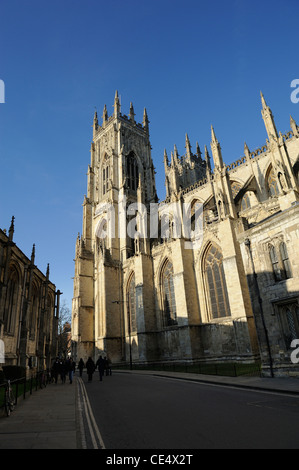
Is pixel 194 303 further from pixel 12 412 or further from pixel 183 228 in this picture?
pixel 12 412

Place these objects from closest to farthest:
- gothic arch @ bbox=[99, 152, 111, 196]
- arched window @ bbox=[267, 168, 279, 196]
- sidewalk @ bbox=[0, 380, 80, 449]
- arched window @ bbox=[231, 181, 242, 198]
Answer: sidewalk @ bbox=[0, 380, 80, 449]
arched window @ bbox=[267, 168, 279, 196]
arched window @ bbox=[231, 181, 242, 198]
gothic arch @ bbox=[99, 152, 111, 196]

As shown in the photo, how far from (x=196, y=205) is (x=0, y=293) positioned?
24.2m

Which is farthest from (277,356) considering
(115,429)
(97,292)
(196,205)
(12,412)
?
(97,292)

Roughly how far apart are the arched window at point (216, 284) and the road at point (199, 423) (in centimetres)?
1638

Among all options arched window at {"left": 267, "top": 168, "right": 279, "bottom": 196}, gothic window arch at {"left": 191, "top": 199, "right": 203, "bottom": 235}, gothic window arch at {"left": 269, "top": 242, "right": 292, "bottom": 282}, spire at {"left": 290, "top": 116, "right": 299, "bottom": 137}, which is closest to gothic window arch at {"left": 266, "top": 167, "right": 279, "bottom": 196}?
arched window at {"left": 267, "top": 168, "right": 279, "bottom": 196}

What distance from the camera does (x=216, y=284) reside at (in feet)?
87.6

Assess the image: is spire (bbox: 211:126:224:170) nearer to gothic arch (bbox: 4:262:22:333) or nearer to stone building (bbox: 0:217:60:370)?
stone building (bbox: 0:217:60:370)

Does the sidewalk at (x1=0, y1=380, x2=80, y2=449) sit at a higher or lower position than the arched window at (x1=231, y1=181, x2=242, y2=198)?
lower

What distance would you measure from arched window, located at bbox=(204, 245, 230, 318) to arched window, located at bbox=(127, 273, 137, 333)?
416 inches

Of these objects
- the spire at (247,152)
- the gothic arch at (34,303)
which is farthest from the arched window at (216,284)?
the gothic arch at (34,303)

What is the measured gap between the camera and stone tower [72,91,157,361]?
34.1 meters

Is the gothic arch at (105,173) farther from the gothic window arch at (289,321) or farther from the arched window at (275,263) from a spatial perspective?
the gothic window arch at (289,321)

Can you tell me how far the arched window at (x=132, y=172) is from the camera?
150 feet

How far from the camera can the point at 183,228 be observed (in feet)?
97.7
